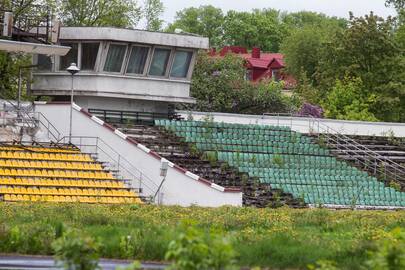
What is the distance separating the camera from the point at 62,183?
3912 cm

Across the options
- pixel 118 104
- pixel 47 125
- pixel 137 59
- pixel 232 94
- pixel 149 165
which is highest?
pixel 137 59

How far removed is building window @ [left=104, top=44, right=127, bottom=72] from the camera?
49.0 metres

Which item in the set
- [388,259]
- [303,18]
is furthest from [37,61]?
[303,18]

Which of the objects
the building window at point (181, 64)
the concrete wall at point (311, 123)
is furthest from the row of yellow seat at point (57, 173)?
the concrete wall at point (311, 123)

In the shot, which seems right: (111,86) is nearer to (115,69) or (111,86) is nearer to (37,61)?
(115,69)

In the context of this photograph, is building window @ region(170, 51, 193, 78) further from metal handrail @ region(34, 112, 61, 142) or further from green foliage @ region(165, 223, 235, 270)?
green foliage @ region(165, 223, 235, 270)

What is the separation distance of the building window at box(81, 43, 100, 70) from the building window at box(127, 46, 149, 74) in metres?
1.60

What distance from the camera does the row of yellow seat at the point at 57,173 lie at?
38844mm

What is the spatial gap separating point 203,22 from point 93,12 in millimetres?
91710

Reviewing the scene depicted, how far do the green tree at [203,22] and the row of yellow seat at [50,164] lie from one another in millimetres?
119323

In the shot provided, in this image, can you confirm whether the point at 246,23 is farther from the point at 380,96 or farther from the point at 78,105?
the point at 78,105

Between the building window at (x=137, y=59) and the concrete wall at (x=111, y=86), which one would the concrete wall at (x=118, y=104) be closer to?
the concrete wall at (x=111, y=86)

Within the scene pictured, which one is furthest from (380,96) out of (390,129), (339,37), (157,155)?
(157,155)

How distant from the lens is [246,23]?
161000 millimetres
